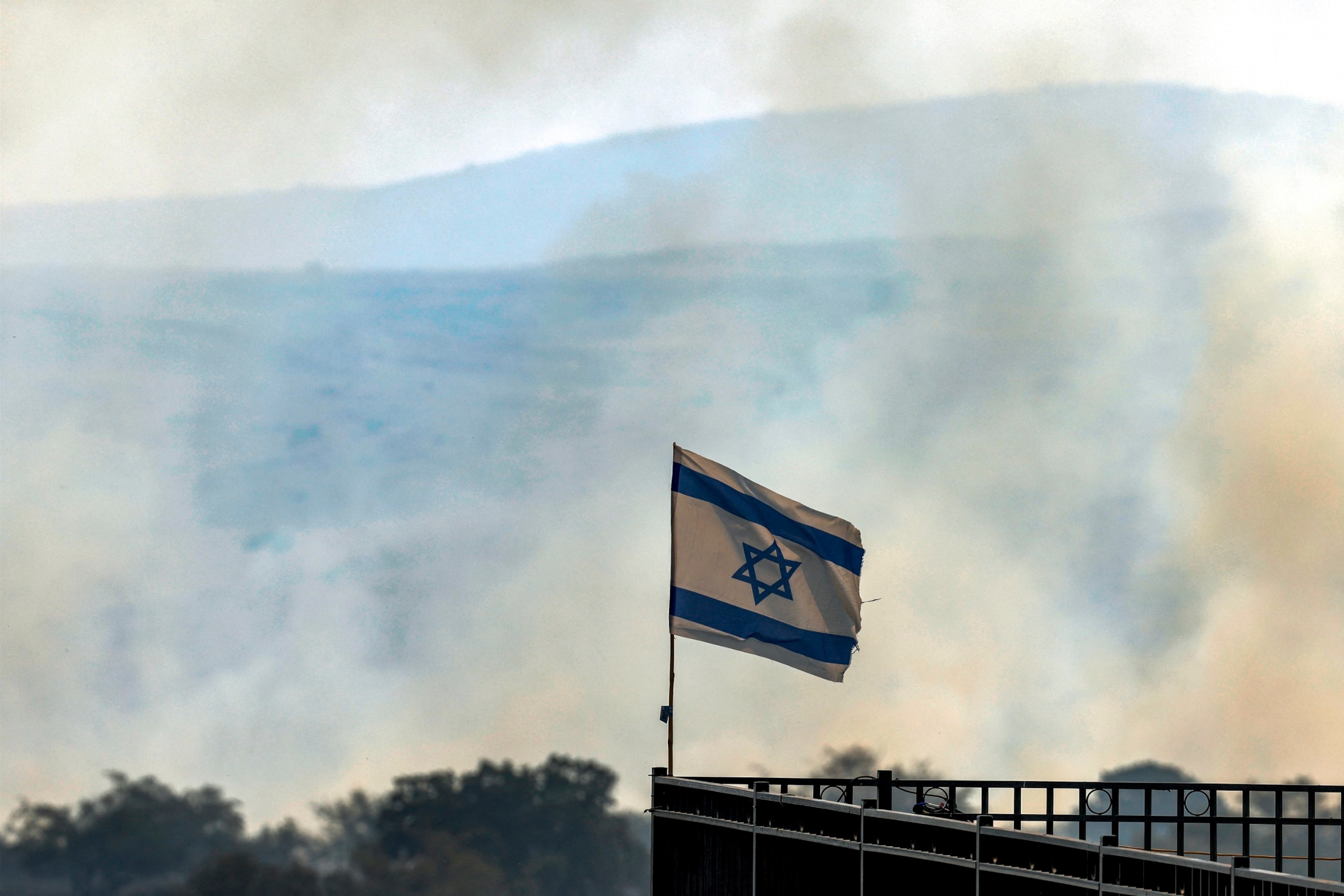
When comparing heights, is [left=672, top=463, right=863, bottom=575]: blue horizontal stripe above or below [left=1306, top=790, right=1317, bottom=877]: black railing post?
above

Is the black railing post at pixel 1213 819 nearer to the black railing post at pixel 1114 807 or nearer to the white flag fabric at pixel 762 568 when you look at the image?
the black railing post at pixel 1114 807

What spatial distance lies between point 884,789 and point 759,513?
108 inches

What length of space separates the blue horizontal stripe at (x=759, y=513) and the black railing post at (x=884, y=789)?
2138 millimetres

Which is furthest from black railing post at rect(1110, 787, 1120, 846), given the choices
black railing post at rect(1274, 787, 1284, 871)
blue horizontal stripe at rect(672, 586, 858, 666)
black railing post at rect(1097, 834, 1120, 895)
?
blue horizontal stripe at rect(672, 586, 858, 666)

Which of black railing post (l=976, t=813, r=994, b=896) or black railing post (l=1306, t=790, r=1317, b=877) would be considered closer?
black railing post (l=976, t=813, r=994, b=896)

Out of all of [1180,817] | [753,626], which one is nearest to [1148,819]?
[1180,817]

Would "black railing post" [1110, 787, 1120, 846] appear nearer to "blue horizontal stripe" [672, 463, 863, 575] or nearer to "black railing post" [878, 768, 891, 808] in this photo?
"black railing post" [878, 768, 891, 808]

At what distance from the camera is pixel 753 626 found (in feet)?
39.8

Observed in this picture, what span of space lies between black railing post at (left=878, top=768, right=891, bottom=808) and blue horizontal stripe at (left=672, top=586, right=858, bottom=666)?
167 centimetres

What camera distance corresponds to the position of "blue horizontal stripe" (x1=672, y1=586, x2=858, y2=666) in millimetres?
12039

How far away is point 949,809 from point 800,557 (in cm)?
247

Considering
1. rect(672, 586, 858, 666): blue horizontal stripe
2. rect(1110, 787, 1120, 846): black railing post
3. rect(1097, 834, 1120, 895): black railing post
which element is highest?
rect(672, 586, 858, 666): blue horizontal stripe

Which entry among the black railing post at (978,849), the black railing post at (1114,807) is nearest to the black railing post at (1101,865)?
the black railing post at (978,849)

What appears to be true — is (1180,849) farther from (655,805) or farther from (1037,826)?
(1037,826)
